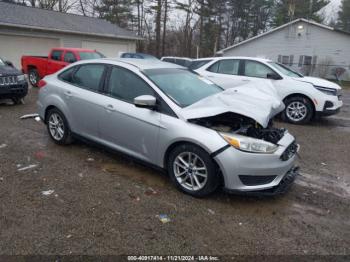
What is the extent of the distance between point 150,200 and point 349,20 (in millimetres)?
52190

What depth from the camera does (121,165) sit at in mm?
4641

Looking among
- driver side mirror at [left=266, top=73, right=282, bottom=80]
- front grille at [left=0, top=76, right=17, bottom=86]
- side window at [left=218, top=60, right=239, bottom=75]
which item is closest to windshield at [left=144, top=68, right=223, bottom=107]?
driver side mirror at [left=266, top=73, right=282, bottom=80]

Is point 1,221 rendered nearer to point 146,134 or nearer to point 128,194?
point 128,194

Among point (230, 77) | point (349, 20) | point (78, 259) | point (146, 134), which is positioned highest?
point (349, 20)

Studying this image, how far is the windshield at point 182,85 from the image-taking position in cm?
404

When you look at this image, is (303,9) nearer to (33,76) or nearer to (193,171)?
(33,76)

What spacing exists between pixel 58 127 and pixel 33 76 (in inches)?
349

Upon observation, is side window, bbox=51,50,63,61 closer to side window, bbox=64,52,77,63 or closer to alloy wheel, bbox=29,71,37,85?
side window, bbox=64,52,77,63

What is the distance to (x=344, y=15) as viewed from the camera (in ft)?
148

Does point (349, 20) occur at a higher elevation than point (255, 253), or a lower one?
higher

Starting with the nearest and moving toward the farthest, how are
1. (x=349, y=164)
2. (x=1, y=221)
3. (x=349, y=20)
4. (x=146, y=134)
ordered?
(x=1, y=221)
(x=146, y=134)
(x=349, y=164)
(x=349, y=20)

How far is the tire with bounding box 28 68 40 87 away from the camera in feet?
41.6

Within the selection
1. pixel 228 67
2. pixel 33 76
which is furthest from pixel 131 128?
pixel 33 76

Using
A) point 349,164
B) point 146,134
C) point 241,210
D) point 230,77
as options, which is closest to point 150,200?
point 146,134
